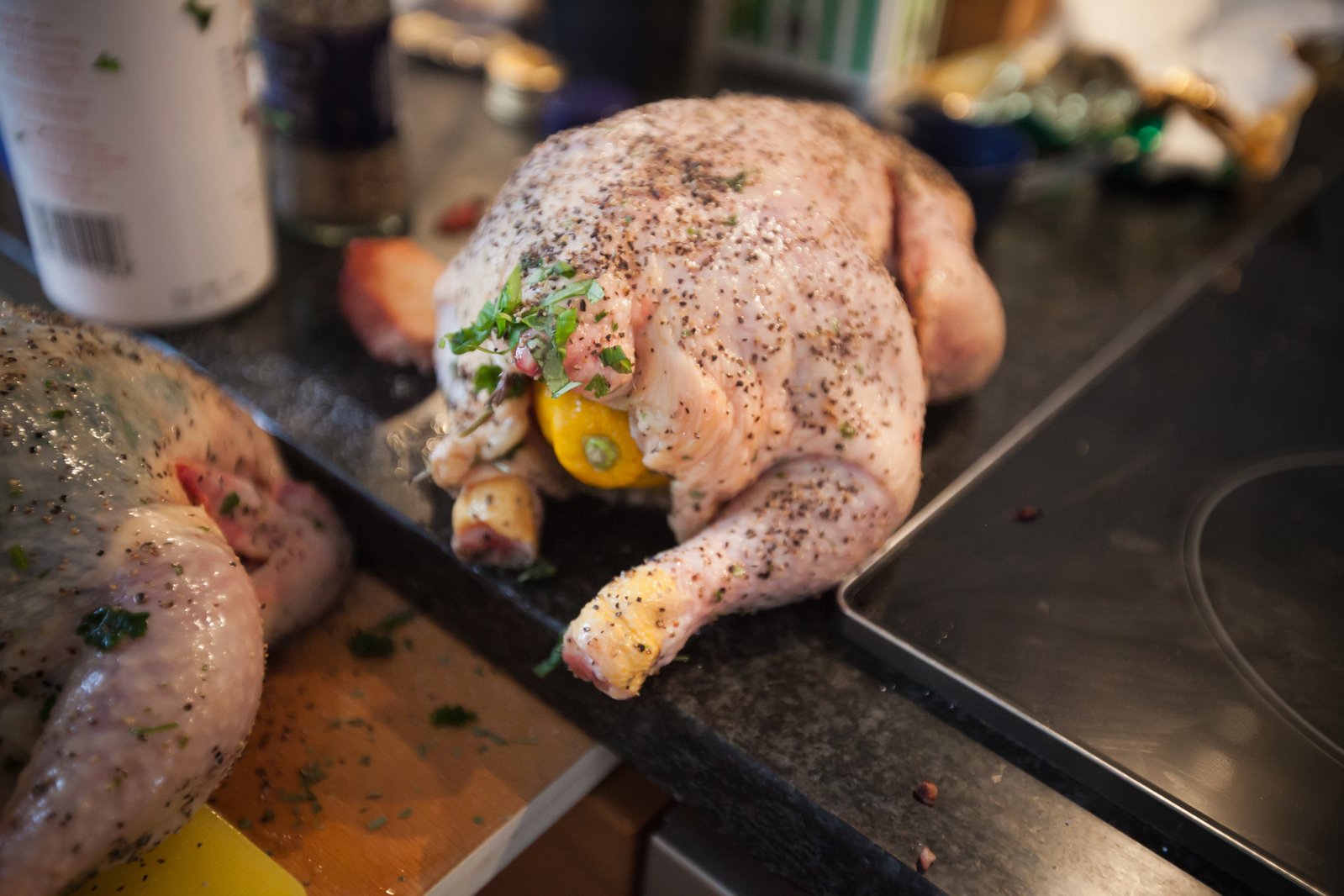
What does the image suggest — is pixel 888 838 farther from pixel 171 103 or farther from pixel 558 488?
pixel 171 103

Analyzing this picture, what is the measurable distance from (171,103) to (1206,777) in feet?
3.79

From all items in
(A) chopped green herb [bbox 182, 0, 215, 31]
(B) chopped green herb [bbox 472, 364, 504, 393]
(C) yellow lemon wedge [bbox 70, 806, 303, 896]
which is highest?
(A) chopped green herb [bbox 182, 0, 215, 31]

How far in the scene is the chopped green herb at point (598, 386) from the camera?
31.3 inches

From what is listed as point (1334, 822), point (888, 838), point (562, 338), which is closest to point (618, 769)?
point (888, 838)

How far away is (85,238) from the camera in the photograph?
1.17 m

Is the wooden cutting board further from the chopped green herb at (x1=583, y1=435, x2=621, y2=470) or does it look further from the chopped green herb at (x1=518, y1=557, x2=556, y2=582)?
the chopped green herb at (x1=583, y1=435, x2=621, y2=470)

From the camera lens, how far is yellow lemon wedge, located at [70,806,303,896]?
0.76m

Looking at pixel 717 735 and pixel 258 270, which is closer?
pixel 717 735

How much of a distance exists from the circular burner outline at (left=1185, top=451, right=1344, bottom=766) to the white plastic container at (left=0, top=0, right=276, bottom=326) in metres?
1.11

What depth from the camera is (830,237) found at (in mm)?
932

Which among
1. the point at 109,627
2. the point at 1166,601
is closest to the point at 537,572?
the point at 109,627

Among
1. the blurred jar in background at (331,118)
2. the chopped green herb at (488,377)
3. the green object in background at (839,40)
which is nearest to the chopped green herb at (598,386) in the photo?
the chopped green herb at (488,377)

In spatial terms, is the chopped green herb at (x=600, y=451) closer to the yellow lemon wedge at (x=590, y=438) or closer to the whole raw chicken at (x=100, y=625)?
the yellow lemon wedge at (x=590, y=438)

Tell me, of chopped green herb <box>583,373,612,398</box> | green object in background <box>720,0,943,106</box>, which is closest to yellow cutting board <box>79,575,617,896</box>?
chopped green herb <box>583,373,612,398</box>
